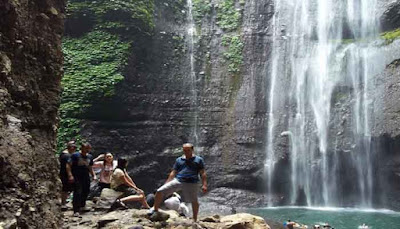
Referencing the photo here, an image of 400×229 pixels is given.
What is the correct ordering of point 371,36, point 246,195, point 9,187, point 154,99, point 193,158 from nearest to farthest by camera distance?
point 9,187 → point 193,158 → point 246,195 → point 154,99 → point 371,36

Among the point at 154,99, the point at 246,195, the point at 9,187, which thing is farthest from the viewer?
the point at 154,99

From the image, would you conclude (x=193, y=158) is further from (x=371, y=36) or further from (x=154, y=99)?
(x=371, y=36)

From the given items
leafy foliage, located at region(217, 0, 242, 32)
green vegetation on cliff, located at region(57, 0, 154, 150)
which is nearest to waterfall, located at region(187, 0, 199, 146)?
leafy foliage, located at region(217, 0, 242, 32)

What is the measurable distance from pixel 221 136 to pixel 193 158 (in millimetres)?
13747

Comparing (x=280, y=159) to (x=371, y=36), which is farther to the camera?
(x=371, y=36)

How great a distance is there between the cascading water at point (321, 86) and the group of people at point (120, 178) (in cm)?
1246

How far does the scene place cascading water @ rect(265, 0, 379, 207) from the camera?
63.2 feet

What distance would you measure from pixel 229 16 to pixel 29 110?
21.3 meters

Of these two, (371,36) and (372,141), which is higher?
(371,36)

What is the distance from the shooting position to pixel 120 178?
25.8 ft

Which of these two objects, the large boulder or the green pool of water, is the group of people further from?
the green pool of water

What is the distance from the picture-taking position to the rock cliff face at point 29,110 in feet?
10.3

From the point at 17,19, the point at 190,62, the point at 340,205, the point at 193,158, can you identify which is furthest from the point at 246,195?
the point at 17,19

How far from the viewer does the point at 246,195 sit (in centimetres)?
1855
